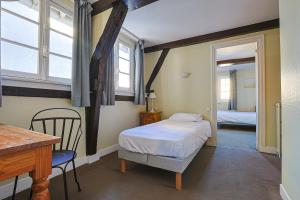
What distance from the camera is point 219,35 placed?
11.3 feet

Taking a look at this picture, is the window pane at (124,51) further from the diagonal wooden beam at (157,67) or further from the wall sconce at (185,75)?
the wall sconce at (185,75)

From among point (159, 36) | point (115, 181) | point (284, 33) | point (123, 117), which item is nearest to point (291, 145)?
point (284, 33)

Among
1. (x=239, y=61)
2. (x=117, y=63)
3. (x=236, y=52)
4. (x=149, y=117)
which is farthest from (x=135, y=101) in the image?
(x=239, y=61)

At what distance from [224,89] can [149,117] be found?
501cm

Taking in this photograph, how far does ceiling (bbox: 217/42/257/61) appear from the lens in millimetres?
4529

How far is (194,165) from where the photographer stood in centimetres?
252

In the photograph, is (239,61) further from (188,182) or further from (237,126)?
(188,182)

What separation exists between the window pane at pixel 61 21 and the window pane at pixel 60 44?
8cm

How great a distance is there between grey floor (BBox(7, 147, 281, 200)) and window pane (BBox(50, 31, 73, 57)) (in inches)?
67.1

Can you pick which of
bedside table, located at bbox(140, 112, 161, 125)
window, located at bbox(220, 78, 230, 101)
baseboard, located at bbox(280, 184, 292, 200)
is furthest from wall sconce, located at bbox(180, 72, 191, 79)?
window, located at bbox(220, 78, 230, 101)

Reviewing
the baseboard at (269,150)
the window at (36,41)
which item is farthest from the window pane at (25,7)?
the baseboard at (269,150)

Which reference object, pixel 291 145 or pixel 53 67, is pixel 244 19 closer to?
pixel 291 145

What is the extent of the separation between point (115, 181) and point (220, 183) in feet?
4.26

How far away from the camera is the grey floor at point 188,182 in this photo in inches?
67.8
